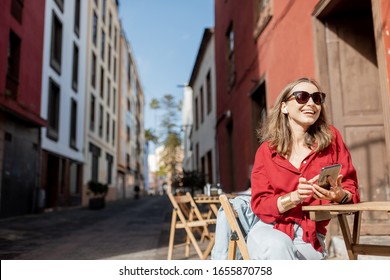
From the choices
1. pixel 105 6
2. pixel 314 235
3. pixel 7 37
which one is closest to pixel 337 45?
pixel 314 235

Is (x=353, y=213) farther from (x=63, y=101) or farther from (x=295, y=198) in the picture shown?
(x=63, y=101)

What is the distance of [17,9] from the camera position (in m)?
9.70

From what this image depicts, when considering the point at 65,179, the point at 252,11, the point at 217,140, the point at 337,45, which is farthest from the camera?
the point at 65,179

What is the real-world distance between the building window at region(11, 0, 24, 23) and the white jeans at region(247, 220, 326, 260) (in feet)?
32.6

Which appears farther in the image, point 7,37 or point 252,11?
point 7,37

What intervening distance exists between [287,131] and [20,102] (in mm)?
9568

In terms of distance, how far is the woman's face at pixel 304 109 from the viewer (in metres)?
1.75

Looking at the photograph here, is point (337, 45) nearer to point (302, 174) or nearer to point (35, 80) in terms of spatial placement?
point (302, 174)

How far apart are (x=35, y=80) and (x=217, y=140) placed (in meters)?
5.95

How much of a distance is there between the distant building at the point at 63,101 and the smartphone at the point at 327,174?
11.4m

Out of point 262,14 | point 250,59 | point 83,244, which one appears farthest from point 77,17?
point 83,244

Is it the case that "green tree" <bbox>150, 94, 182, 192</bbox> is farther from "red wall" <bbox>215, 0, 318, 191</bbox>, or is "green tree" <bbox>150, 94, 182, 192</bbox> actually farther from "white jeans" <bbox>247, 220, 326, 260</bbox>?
"white jeans" <bbox>247, 220, 326, 260</bbox>

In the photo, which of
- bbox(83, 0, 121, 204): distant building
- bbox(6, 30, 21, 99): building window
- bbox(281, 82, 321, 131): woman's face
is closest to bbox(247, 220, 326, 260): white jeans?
bbox(281, 82, 321, 131): woman's face
